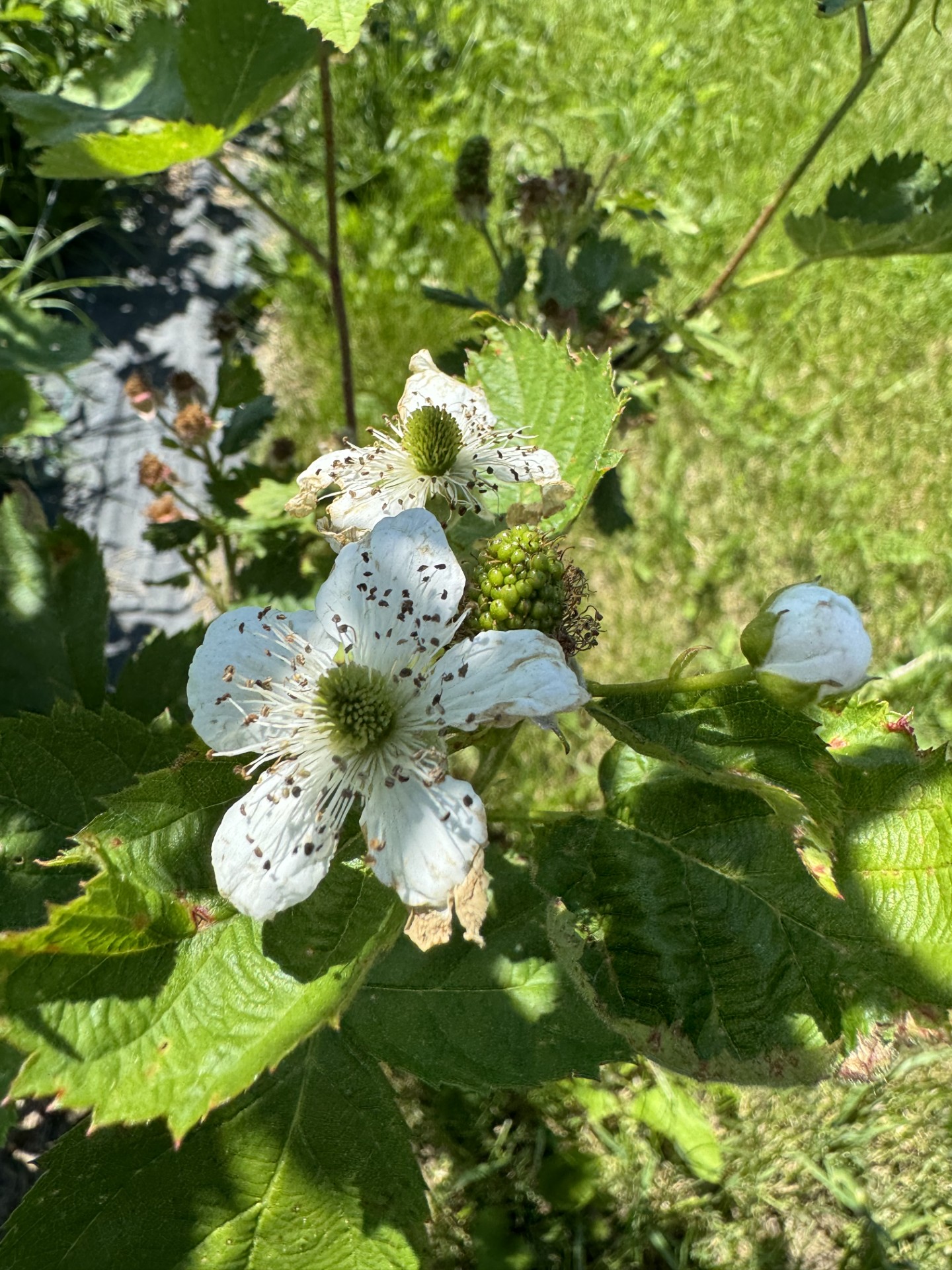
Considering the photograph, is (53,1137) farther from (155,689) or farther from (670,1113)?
(670,1113)

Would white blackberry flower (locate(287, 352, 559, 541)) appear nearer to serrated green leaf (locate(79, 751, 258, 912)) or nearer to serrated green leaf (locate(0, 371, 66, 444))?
serrated green leaf (locate(79, 751, 258, 912))

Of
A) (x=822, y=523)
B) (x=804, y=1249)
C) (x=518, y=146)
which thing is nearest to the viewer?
(x=804, y=1249)

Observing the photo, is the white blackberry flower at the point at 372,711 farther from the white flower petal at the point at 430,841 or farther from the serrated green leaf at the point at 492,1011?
the serrated green leaf at the point at 492,1011

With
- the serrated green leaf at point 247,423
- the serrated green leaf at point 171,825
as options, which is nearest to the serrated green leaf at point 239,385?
the serrated green leaf at point 247,423

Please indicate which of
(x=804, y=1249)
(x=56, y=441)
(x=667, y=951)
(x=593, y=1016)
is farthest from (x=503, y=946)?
(x=56, y=441)

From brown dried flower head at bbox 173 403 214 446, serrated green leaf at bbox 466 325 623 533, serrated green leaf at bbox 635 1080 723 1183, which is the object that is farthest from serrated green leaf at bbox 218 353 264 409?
serrated green leaf at bbox 635 1080 723 1183

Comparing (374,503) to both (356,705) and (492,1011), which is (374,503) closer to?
(356,705)

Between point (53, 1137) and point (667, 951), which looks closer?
point (667, 951)
